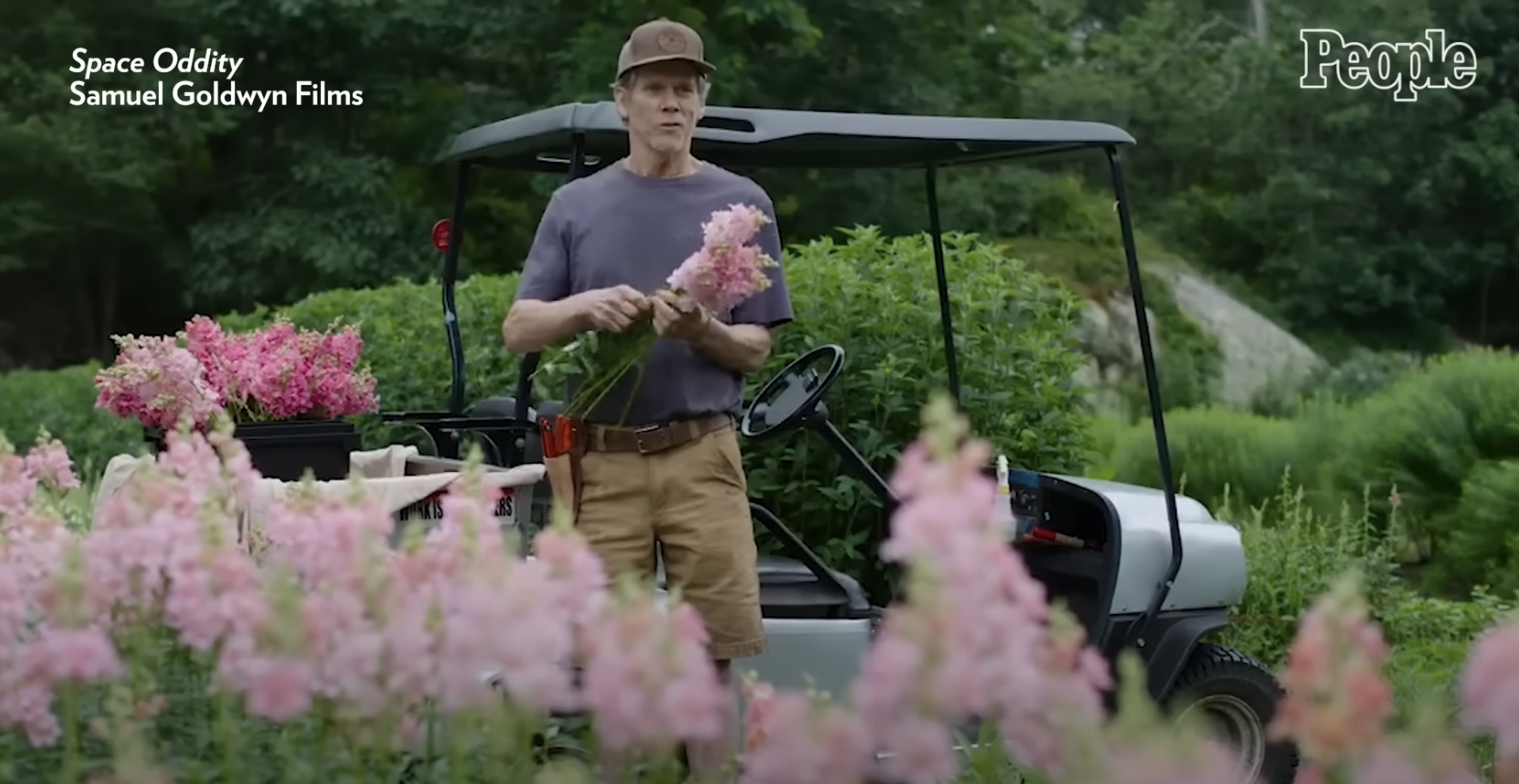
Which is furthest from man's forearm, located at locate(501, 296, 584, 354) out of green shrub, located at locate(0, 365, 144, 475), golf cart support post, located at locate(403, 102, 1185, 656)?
green shrub, located at locate(0, 365, 144, 475)

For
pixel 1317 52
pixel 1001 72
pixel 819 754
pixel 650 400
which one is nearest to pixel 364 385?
pixel 650 400

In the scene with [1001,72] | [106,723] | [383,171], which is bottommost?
[106,723]

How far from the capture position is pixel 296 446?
12.2ft

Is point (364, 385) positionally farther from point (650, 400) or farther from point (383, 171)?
point (383, 171)

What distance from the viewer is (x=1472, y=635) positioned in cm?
581

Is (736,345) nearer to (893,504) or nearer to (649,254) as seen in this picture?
(649,254)

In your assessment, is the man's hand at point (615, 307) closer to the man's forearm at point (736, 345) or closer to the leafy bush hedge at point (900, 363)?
the man's forearm at point (736, 345)

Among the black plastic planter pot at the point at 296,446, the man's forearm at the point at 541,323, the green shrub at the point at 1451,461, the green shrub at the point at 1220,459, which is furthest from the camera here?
the green shrub at the point at 1220,459

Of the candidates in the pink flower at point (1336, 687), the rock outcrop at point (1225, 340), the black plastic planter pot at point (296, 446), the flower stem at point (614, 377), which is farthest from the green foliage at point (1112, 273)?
the pink flower at point (1336, 687)

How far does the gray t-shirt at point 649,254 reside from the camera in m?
3.03

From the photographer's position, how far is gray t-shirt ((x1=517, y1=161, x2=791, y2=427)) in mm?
3029

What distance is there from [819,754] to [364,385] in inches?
110

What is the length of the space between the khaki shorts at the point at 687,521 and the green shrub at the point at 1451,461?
459 centimetres

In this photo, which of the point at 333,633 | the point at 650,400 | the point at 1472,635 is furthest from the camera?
the point at 1472,635
